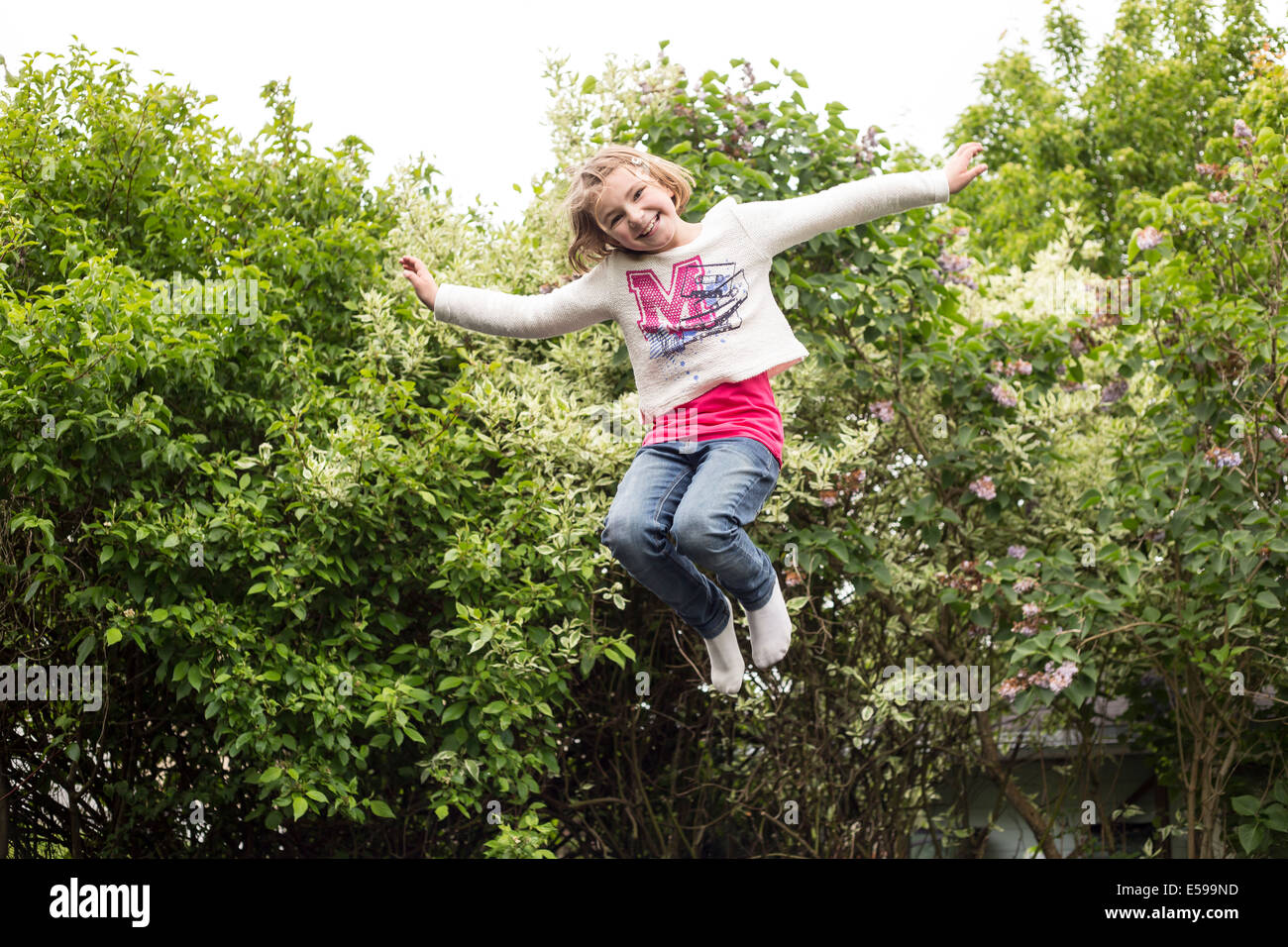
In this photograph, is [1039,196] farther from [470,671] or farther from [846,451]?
[470,671]

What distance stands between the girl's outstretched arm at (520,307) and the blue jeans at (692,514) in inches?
13.6

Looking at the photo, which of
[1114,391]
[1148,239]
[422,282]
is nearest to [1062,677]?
[1114,391]

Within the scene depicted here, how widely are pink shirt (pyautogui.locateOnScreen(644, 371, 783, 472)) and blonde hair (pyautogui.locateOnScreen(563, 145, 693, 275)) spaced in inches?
15.2

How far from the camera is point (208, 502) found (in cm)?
436

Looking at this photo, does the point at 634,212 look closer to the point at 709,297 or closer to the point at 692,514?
the point at 709,297

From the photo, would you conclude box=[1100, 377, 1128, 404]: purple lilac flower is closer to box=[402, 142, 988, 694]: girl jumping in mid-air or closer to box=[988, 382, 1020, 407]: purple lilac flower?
box=[988, 382, 1020, 407]: purple lilac flower

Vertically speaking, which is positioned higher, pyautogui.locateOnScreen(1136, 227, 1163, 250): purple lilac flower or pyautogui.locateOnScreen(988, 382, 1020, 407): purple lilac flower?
pyautogui.locateOnScreen(1136, 227, 1163, 250): purple lilac flower

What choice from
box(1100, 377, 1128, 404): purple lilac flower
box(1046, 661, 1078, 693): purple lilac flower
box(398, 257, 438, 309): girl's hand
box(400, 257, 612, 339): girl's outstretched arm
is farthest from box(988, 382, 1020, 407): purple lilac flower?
box(398, 257, 438, 309): girl's hand

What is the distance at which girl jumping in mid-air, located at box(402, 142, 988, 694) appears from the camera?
2.66 m

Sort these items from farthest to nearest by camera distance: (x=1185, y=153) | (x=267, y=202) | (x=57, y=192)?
(x=1185, y=153) < (x=267, y=202) < (x=57, y=192)

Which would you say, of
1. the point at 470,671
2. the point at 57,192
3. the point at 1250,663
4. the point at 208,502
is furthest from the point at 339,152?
the point at 1250,663

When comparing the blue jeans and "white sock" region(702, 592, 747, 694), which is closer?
the blue jeans

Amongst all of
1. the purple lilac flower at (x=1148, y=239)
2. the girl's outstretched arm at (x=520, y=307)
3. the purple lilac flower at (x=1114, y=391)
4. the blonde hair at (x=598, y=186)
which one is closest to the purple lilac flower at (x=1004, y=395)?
the purple lilac flower at (x=1114, y=391)
